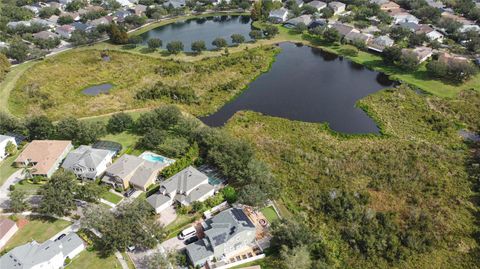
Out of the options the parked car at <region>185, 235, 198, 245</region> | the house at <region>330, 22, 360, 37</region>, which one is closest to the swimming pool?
the parked car at <region>185, 235, 198, 245</region>

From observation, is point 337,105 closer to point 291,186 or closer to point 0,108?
point 291,186

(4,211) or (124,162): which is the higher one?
(124,162)

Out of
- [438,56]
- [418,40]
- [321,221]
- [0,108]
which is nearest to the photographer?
[321,221]

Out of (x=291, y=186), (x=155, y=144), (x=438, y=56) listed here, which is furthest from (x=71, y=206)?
(x=438, y=56)

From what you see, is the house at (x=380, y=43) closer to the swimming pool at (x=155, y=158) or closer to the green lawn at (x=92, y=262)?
the swimming pool at (x=155, y=158)

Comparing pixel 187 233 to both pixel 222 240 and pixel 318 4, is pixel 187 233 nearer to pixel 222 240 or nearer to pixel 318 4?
pixel 222 240

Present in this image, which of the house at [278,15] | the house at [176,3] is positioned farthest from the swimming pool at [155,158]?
the house at [176,3]
